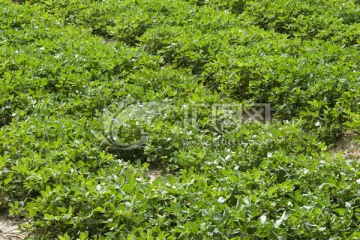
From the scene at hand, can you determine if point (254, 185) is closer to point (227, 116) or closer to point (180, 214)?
point (180, 214)

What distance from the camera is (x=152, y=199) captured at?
367cm

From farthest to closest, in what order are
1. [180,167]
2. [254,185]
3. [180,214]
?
[180,167] < [254,185] < [180,214]

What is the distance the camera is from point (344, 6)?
7.82m

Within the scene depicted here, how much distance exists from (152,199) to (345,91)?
2.56m

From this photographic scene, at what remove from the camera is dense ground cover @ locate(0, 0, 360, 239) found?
3.54 metres

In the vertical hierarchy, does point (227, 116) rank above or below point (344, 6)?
below

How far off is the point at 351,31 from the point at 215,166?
12.1 ft

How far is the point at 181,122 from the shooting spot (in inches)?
191

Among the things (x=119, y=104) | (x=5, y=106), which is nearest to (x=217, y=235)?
(x=119, y=104)

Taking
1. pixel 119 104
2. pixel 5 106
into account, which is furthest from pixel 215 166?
pixel 5 106

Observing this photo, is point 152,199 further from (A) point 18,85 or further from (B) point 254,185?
(A) point 18,85

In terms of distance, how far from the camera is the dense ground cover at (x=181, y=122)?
11.6ft

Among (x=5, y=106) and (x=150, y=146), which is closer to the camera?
(x=150, y=146)

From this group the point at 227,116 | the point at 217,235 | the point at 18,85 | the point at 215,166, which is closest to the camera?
the point at 217,235
